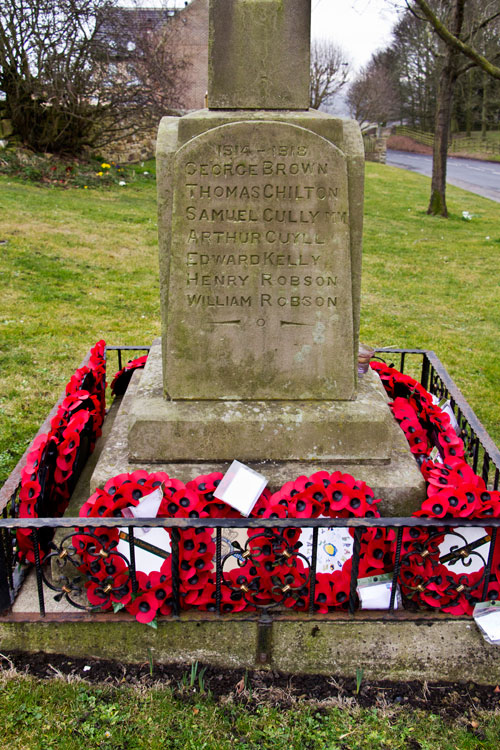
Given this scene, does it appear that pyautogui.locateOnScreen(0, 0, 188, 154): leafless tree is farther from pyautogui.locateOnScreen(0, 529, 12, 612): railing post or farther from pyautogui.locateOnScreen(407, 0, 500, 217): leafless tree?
pyautogui.locateOnScreen(0, 529, 12, 612): railing post

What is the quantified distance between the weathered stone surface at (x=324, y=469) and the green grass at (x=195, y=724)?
0.93m

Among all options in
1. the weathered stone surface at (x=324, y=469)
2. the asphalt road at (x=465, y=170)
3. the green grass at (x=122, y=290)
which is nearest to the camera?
the weathered stone surface at (x=324, y=469)

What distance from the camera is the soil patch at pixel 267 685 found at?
109 inches

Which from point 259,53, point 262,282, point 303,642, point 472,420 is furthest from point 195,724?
point 259,53

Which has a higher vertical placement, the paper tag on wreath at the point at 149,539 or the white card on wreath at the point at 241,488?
the white card on wreath at the point at 241,488

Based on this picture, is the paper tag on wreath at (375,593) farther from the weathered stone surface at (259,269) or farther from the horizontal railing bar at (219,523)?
the weathered stone surface at (259,269)

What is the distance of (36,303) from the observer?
8.04 meters

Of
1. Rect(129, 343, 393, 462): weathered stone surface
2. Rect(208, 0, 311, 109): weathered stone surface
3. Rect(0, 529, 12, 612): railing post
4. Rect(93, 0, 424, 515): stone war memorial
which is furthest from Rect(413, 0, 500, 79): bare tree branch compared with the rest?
Rect(0, 529, 12, 612): railing post

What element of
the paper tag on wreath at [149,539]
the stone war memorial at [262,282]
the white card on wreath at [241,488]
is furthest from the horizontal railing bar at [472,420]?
the paper tag on wreath at [149,539]

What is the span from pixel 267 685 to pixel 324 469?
1.04 meters

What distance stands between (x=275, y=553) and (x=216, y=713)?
2.20 ft

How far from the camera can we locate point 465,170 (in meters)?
31.2

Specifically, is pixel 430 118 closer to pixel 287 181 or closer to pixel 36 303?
pixel 36 303

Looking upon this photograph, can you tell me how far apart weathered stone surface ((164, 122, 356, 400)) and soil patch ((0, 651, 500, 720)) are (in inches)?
52.0
